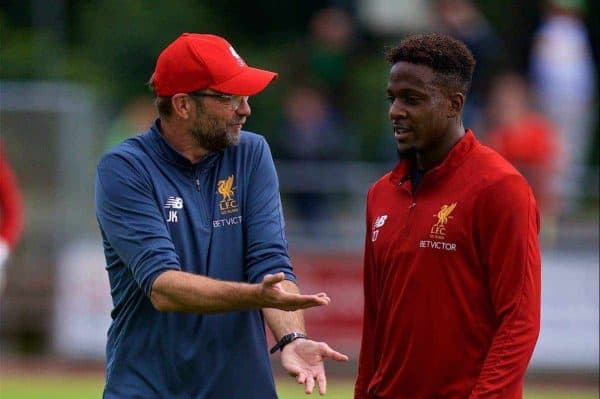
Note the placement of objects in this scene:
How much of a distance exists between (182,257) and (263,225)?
0.34 m

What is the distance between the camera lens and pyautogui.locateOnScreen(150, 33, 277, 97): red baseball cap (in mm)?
5496

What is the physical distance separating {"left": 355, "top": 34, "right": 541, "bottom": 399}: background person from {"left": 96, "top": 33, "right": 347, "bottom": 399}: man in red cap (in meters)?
0.31

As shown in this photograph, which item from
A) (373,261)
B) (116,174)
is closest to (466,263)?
(373,261)

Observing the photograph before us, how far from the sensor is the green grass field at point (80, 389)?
11.8 meters

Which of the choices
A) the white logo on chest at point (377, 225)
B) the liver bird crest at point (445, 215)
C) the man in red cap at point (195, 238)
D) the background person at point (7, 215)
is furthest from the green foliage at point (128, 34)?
the liver bird crest at point (445, 215)

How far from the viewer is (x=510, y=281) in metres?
5.02

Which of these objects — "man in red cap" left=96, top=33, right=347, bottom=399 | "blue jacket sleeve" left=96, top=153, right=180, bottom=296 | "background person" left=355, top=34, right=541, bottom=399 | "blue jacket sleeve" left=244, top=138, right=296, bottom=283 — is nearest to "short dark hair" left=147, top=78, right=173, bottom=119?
"man in red cap" left=96, top=33, right=347, bottom=399

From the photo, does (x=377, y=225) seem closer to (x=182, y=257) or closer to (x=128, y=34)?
(x=182, y=257)

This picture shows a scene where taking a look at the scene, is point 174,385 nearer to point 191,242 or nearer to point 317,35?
point 191,242

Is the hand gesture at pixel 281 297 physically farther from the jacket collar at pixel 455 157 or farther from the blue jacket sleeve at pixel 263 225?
the jacket collar at pixel 455 157

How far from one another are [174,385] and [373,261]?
0.89 metres

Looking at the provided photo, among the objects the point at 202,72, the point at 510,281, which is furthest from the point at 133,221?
the point at 510,281

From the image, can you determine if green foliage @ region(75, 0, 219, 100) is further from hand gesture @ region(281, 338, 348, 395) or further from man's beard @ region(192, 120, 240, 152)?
hand gesture @ region(281, 338, 348, 395)

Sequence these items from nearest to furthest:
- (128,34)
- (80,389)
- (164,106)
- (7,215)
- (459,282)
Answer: (459,282), (164,106), (7,215), (80,389), (128,34)
